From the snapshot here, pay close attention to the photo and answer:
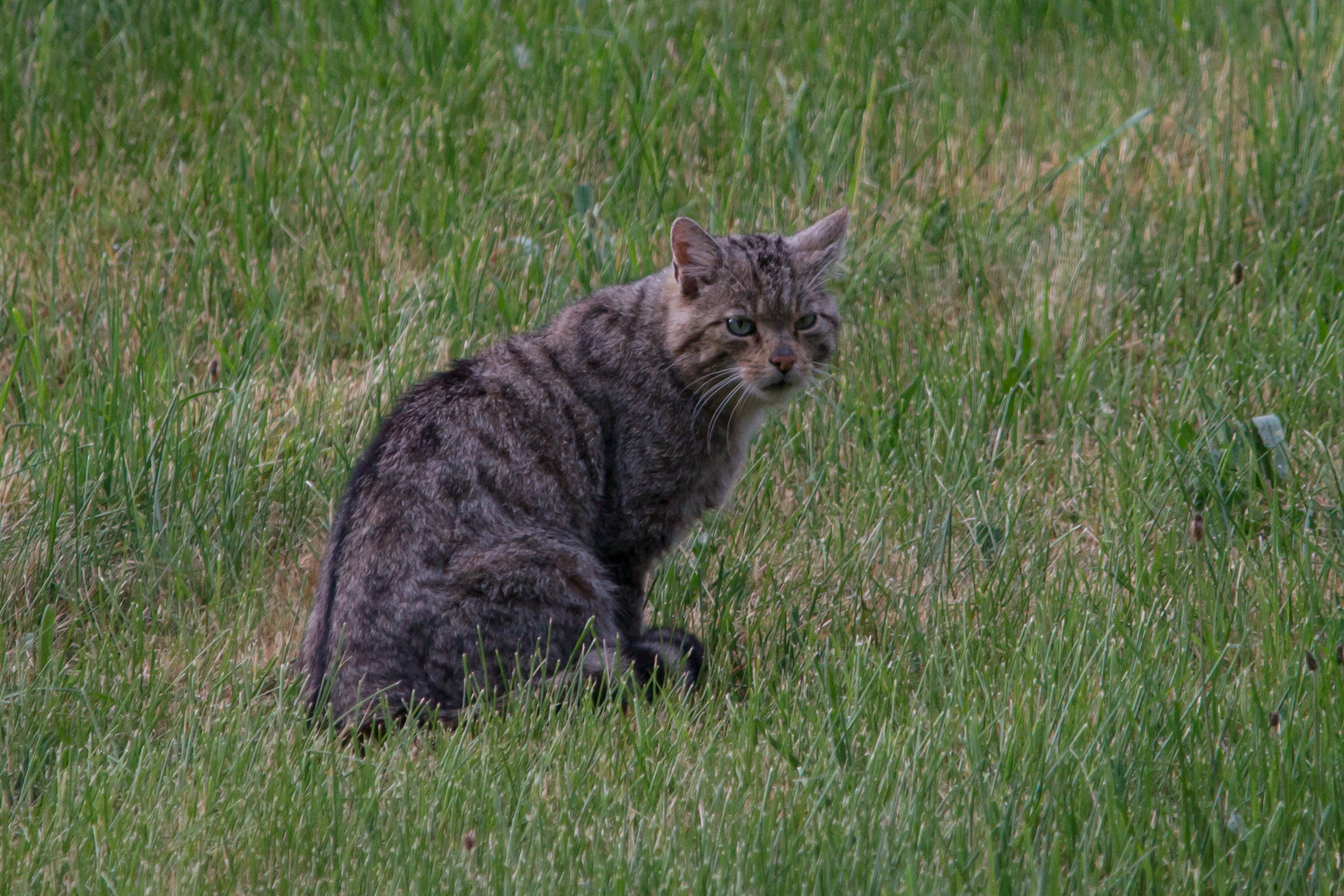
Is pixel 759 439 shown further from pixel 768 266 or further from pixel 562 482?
pixel 562 482

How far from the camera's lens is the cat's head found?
4.14 meters

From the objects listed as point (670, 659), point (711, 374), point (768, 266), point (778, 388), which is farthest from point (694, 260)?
point (670, 659)

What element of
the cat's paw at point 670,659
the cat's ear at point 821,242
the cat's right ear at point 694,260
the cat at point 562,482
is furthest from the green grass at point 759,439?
the cat's right ear at point 694,260

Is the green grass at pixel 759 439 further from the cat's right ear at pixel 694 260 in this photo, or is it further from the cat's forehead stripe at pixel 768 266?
the cat's right ear at pixel 694 260

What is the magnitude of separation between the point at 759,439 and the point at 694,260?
0.87 metres

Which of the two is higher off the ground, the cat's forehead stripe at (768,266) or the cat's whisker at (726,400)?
the cat's forehead stripe at (768,266)

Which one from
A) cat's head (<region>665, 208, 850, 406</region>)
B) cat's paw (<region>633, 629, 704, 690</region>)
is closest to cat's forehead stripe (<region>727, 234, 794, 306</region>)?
cat's head (<region>665, 208, 850, 406</region>)

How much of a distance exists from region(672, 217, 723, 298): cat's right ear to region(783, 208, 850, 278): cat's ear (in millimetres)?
280

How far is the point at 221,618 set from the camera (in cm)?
405

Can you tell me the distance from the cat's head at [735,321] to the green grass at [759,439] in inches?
22.2

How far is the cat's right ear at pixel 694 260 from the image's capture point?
13.7ft

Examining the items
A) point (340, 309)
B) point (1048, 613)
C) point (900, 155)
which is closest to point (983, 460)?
point (1048, 613)

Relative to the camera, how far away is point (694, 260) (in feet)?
13.9

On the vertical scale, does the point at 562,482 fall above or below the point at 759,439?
above
